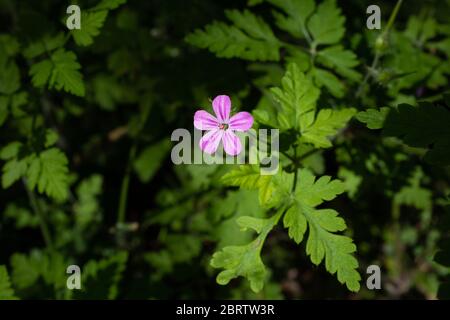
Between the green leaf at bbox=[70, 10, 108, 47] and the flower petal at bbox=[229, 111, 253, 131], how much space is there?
925 millimetres

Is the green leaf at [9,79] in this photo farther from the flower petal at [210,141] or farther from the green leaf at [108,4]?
the flower petal at [210,141]

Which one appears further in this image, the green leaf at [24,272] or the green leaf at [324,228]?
the green leaf at [24,272]

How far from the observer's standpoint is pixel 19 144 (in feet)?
9.52

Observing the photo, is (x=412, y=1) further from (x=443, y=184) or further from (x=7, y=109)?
(x=7, y=109)

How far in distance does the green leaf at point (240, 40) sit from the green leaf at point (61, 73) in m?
0.70

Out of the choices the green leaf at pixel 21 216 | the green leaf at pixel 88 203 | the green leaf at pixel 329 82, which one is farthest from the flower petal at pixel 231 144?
the green leaf at pixel 21 216

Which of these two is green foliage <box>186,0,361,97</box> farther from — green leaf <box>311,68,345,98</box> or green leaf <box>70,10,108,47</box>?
green leaf <box>70,10,108,47</box>

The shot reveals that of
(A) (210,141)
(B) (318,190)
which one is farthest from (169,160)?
(B) (318,190)

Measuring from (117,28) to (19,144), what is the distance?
121 cm

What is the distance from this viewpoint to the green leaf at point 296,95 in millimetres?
2334

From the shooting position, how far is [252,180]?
85.0 inches

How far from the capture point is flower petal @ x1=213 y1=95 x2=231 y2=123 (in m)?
2.16

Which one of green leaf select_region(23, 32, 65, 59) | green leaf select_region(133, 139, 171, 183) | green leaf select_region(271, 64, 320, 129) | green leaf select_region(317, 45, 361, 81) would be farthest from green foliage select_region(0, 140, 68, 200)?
green leaf select_region(317, 45, 361, 81)

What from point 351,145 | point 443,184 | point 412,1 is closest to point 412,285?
point 443,184
